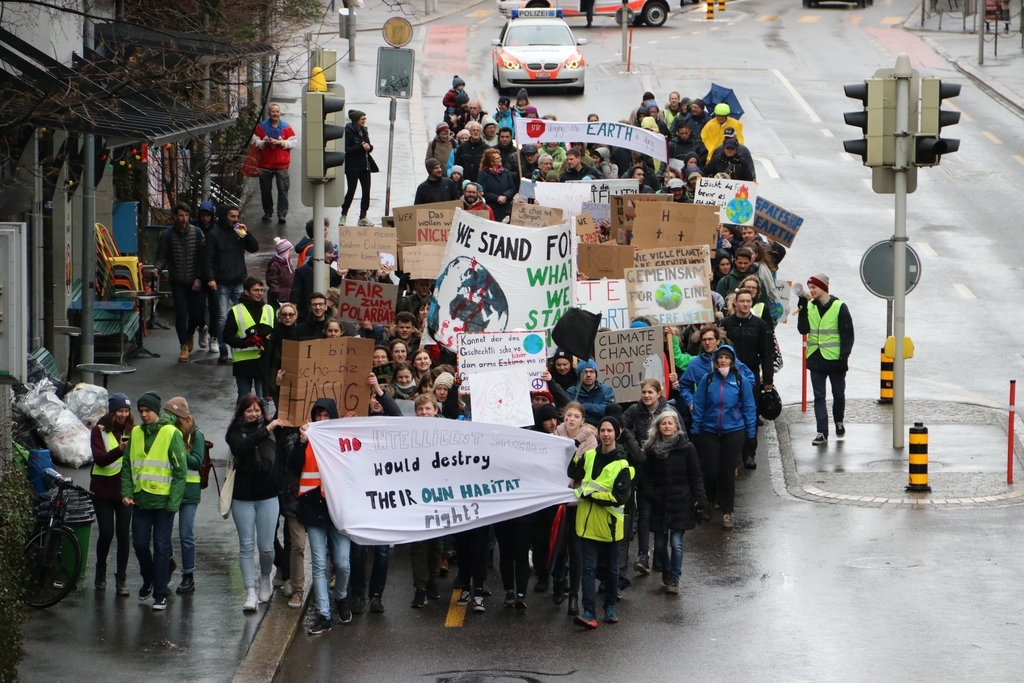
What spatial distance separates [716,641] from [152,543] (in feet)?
15.5

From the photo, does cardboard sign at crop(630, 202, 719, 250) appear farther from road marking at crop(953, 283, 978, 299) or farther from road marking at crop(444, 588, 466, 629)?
road marking at crop(444, 588, 466, 629)

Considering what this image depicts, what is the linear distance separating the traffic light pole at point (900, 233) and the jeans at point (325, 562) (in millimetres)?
6875

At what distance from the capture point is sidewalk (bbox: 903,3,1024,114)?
136 ft

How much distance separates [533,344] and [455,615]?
314 centimetres

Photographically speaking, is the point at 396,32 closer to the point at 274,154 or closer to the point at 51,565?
the point at 274,154

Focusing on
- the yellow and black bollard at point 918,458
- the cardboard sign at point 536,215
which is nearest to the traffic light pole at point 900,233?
the yellow and black bollard at point 918,458

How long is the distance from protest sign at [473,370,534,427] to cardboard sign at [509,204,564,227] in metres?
6.03

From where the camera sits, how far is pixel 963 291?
80.7 ft

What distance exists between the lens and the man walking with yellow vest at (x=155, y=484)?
41.8ft

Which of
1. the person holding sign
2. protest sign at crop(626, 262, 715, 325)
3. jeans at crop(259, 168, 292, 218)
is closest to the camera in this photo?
the person holding sign

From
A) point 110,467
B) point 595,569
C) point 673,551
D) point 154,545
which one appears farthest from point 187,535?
point 673,551

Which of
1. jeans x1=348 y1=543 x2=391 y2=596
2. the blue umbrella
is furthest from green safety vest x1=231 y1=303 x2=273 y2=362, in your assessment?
the blue umbrella

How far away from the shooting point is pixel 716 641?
1195 cm

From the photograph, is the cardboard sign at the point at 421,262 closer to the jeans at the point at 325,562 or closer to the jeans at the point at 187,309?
the jeans at the point at 187,309
